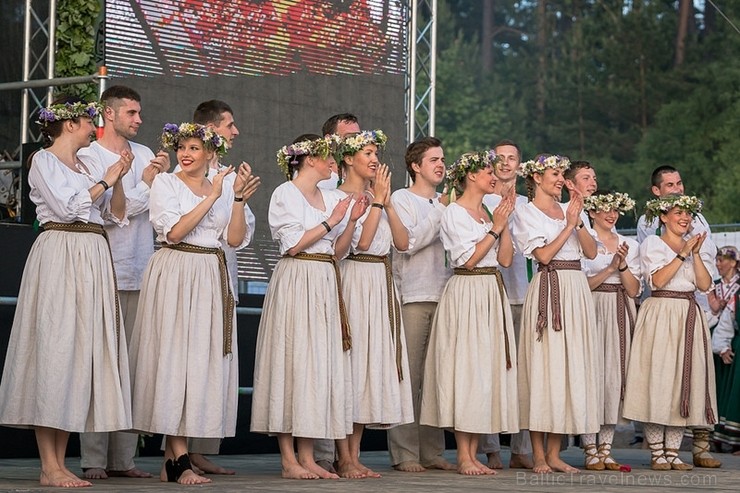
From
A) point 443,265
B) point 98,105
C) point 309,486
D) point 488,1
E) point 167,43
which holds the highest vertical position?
point 488,1

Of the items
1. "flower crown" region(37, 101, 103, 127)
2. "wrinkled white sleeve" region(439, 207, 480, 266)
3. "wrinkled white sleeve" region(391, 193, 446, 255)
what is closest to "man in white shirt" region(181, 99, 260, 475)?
"wrinkled white sleeve" region(391, 193, 446, 255)

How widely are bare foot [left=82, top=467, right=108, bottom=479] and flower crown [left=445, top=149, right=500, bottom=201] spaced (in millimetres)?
2455

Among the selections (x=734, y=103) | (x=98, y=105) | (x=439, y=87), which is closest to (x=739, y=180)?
(x=734, y=103)

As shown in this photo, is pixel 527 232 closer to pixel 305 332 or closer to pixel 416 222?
pixel 416 222

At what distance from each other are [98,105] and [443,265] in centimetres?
226

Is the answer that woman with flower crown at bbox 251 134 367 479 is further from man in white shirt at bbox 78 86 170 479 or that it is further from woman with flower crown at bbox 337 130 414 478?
man in white shirt at bbox 78 86 170 479

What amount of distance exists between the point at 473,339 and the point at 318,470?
1.15 metres

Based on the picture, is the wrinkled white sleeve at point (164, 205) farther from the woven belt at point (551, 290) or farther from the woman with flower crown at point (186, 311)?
the woven belt at point (551, 290)

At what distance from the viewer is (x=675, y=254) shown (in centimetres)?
820

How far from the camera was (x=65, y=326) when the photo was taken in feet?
20.8

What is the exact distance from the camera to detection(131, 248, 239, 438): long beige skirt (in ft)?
21.7

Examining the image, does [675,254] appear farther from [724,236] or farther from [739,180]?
[739,180]

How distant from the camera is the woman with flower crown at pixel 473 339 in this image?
7512mm

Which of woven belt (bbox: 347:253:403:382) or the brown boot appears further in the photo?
the brown boot
